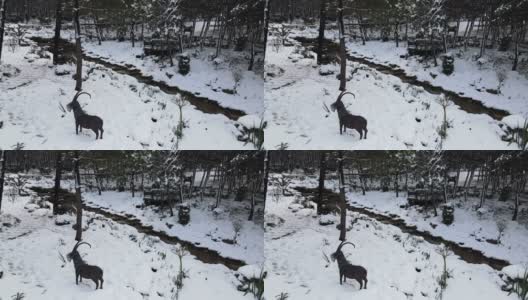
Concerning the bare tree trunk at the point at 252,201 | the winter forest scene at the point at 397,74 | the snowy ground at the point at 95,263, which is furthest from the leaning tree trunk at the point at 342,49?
the snowy ground at the point at 95,263

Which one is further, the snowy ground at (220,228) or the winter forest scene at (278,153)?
the snowy ground at (220,228)

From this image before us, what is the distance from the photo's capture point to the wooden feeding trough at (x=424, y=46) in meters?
3.00

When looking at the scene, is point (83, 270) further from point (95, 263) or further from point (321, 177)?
point (321, 177)

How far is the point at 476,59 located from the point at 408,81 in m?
0.39

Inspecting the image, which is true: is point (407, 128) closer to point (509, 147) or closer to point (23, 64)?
point (509, 147)

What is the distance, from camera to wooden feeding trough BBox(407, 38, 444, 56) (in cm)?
300

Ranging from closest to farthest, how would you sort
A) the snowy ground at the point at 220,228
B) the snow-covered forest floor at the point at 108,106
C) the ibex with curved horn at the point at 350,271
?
the snow-covered forest floor at the point at 108,106 → the ibex with curved horn at the point at 350,271 → the snowy ground at the point at 220,228

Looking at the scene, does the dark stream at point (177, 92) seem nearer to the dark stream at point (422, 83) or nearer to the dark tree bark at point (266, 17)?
the dark tree bark at point (266, 17)

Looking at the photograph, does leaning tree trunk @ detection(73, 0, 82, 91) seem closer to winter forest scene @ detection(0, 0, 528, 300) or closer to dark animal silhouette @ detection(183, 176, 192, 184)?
winter forest scene @ detection(0, 0, 528, 300)

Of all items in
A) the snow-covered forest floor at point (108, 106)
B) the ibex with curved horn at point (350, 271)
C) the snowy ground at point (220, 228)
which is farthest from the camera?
the snowy ground at point (220, 228)

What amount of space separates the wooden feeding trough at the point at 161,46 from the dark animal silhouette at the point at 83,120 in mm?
442

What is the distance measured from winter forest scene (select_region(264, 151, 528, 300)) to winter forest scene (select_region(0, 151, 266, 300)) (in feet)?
0.55

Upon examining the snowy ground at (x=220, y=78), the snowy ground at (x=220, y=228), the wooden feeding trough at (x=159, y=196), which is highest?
the snowy ground at (x=220, y=78)

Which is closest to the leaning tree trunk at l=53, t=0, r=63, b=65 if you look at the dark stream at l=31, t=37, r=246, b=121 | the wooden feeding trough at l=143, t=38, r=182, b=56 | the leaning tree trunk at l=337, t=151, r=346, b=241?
the dark stream at l=31, t=37, r=246, b=121
